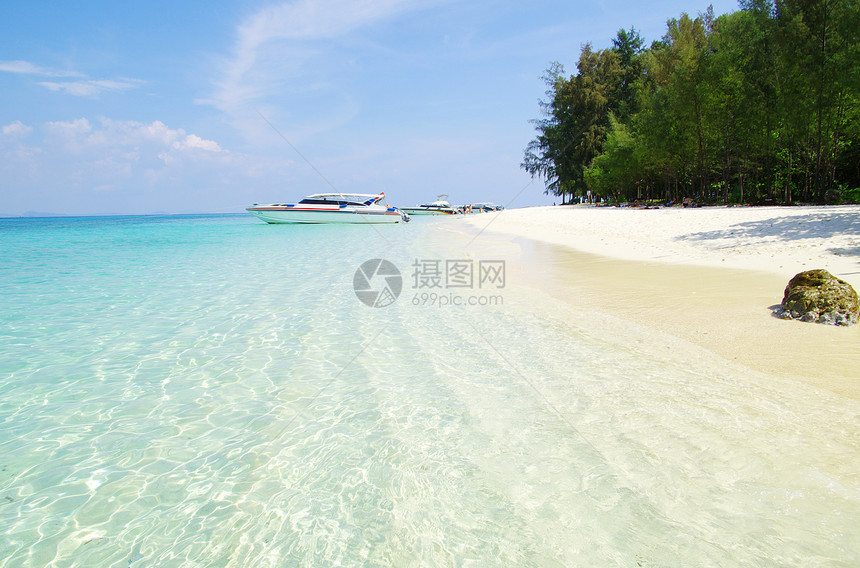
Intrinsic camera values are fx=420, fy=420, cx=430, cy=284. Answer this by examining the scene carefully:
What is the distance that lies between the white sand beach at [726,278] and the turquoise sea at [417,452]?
715 millimetres

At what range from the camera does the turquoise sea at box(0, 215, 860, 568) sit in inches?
95.4

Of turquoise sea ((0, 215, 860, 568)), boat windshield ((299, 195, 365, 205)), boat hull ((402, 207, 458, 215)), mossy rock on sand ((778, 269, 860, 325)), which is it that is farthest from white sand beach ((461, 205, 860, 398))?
boat hull ((402, 207, 458, 215))

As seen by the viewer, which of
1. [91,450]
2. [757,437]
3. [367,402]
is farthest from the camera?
[367,402]

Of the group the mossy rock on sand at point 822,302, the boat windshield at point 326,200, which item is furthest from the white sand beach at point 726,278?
the boat windshield at point 326,200

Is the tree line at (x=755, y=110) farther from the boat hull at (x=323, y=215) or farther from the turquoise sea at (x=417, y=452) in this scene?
the boat hull at (x=323, y=215)

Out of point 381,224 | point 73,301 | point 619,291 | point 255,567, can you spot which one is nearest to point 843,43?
point 619,291

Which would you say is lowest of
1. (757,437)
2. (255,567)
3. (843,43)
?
(255,567)

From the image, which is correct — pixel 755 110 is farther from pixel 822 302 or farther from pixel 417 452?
pixel 417 452

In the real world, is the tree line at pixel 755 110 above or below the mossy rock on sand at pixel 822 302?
above

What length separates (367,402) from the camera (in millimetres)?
4285

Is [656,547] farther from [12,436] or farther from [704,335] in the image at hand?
[12,436]

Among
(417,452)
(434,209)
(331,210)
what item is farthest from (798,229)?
(434,209)

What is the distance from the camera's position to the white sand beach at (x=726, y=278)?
190 inches

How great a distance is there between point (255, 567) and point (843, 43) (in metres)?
29.5
